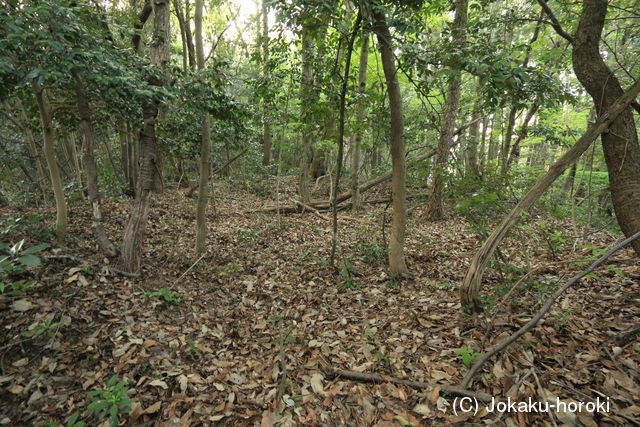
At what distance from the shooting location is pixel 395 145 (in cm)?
454

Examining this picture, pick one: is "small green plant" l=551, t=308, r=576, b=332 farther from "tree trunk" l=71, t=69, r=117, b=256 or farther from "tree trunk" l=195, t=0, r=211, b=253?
"tree trunk" l=71, t=69, r=117, b=256

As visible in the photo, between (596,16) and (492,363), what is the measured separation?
3830mm

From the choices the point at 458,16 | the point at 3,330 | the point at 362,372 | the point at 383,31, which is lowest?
the point at 362,372

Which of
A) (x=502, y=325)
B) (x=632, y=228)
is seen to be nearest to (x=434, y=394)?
(x=502, y=325)

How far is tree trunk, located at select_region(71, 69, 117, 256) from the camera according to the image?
13.5ft

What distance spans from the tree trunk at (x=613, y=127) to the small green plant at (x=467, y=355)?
2.10m

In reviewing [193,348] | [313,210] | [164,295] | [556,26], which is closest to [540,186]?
[556,26]

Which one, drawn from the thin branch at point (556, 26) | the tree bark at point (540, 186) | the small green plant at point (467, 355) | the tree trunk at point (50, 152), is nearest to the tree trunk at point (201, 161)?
the tree trunk at point (50, 152)

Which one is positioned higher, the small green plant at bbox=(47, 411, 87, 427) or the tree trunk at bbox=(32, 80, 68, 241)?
the tree trunk at bbox=(32, 80, 68, 241)

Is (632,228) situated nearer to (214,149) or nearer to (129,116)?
(129,116)

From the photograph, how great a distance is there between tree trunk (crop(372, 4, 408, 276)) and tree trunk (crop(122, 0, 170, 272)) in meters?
3.50

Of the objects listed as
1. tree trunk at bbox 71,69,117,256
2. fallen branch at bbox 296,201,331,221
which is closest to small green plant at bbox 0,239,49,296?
tree trunk at bbox 71,69,117,256

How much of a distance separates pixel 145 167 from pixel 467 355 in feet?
17.2

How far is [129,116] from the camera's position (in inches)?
195
